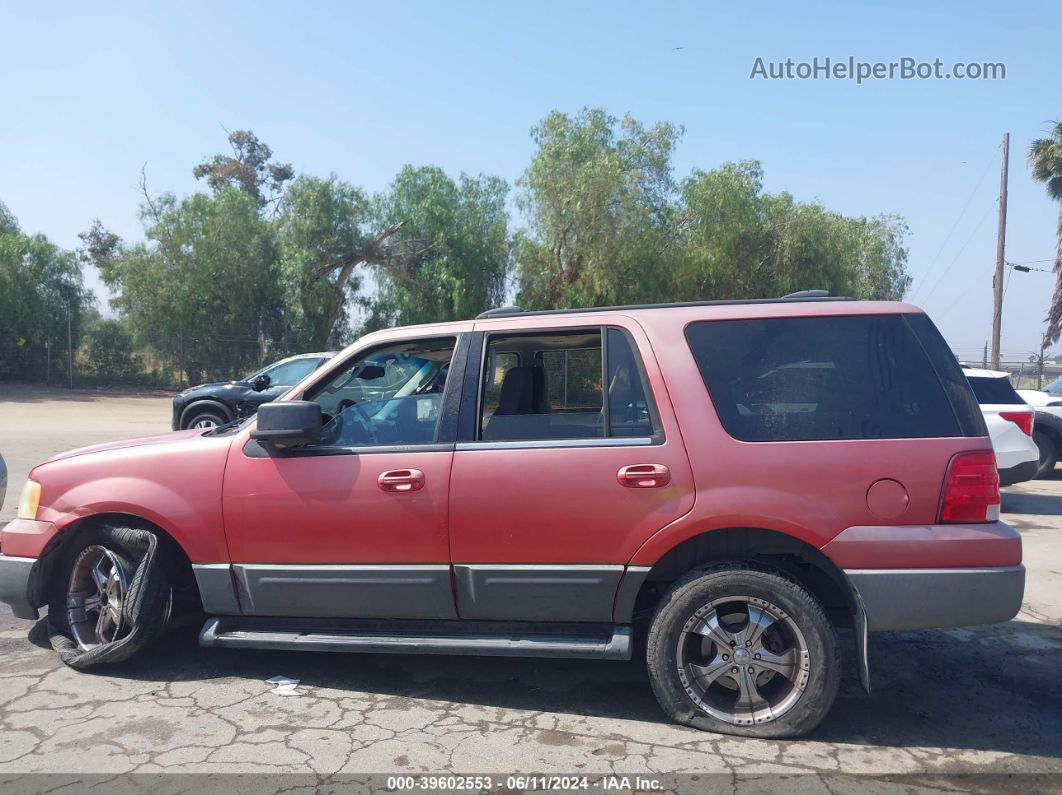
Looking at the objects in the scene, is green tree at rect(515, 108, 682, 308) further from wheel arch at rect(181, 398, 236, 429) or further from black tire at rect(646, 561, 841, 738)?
black tire at rect(646, 561, 841, 738)

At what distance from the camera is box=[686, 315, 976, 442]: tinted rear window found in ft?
12.2

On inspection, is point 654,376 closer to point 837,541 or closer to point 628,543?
point 628,543

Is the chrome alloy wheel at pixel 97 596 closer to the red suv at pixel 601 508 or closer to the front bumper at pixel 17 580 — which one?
the red suv at pixel 601 508

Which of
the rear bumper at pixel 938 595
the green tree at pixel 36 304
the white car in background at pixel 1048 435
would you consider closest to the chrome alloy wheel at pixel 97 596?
the rear bumper at pixel 938 595

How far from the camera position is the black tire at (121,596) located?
433 cm

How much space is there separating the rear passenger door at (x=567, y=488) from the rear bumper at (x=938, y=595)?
2.96 feet

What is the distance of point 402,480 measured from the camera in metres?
4.00

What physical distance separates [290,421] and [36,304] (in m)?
29.4

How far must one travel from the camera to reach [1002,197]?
83.6ft

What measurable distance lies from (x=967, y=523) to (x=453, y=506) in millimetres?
2280

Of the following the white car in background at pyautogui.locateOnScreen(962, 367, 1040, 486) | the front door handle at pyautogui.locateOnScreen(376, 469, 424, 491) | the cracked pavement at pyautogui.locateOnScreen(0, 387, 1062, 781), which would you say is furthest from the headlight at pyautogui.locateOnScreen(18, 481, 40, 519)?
the white car in background at pyautogui.locateOnScreen(962, 367, 1040, 486)

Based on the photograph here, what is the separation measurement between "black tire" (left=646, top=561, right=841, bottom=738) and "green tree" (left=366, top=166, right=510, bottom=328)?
24840 millimetres

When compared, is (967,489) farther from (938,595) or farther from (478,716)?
(478,716)

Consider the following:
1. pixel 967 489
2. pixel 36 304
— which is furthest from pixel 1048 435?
pixel 36 304
